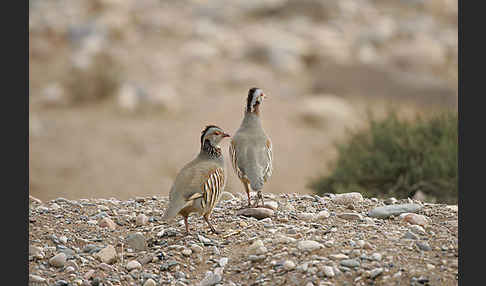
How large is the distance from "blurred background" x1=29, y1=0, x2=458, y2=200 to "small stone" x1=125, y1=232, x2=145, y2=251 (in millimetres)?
3263

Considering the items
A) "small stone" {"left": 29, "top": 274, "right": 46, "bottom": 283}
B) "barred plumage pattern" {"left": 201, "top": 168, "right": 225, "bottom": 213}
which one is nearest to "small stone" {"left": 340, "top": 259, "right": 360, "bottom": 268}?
"barred plumage pattern" {"left": 201, "top": 168, "right": 225, "bottom": 213}

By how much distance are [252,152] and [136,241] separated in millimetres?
1160

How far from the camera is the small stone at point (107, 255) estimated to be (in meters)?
5.03

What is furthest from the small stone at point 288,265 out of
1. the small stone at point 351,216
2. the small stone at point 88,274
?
the small stone at point 88,274

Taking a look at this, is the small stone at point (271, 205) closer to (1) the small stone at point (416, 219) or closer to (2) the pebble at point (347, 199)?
(2) the pebble at point (347, 199)

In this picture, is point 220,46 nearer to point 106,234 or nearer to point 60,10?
point 60,10

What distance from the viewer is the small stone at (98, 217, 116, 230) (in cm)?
556

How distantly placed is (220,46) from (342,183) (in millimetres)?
11670

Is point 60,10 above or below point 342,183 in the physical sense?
→ above

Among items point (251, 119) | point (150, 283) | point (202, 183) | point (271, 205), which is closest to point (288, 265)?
point (202, 183)

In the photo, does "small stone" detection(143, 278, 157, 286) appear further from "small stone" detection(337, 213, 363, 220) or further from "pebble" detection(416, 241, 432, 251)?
"pebble" detection(416, 241, 432, 251)

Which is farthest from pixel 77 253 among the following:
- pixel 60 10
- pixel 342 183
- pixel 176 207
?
pixel 60 10

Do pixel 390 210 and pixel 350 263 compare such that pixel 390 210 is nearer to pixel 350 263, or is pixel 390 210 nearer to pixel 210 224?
pixel 350 263

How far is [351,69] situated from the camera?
61.3 ft
